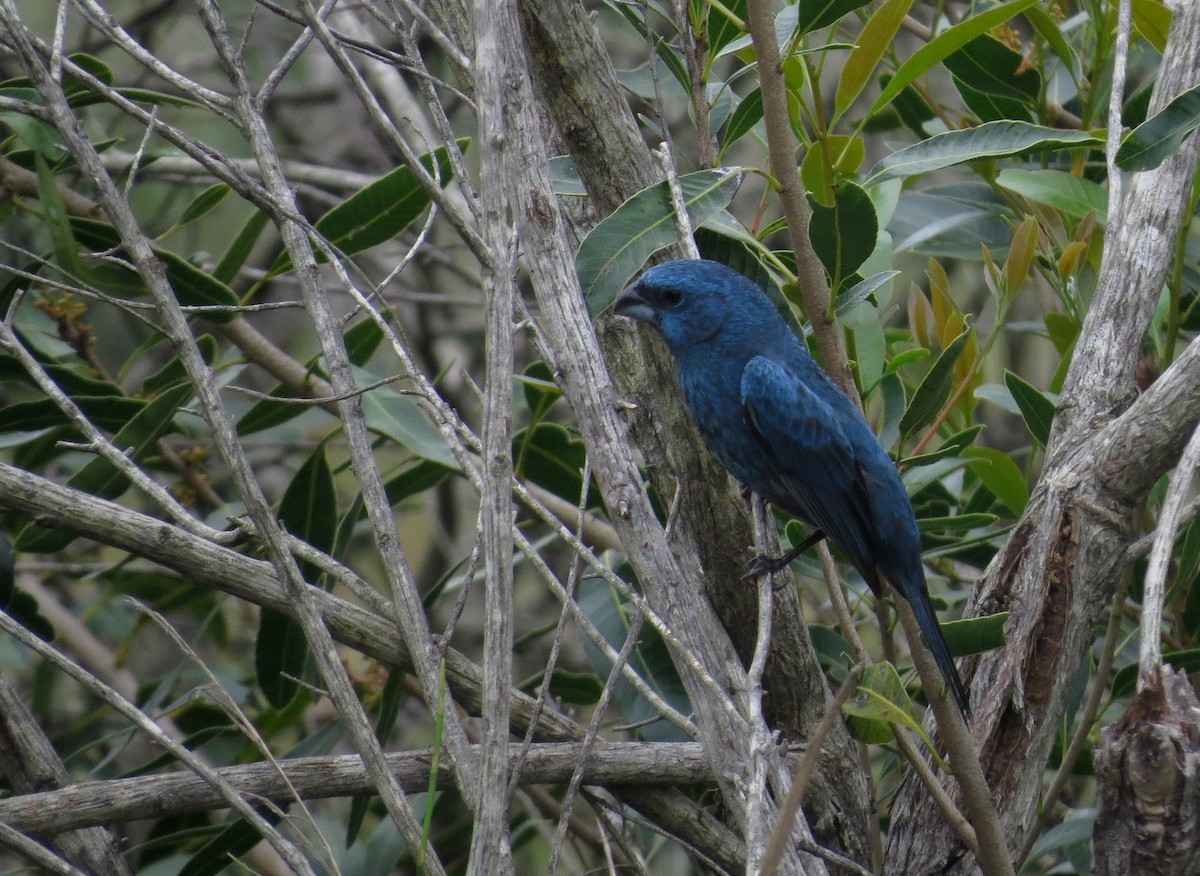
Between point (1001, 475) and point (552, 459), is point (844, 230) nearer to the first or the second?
point (1001, 475)

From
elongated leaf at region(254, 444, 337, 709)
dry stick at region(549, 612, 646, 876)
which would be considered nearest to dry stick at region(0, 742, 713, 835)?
dry stick at region(549, 612, 646, 876)

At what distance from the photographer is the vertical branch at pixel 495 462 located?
6.32 ft

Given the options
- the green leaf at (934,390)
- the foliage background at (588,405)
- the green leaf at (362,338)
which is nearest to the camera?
the foliage background at (588,405)

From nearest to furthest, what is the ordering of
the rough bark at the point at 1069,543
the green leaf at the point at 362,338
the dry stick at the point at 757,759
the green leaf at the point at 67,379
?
the dry stick at the point at 757,759
the rough bark at the point at 1069,543
the green leaf at the point at 67,379
the green leaf at the point at 362,338

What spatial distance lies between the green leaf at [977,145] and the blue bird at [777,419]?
0.53 metres

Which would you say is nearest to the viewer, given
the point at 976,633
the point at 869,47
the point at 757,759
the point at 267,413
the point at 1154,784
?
the point at 757,759

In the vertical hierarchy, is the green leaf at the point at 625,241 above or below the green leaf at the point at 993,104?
below

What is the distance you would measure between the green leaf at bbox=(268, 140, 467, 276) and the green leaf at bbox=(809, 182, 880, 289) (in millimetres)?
1294

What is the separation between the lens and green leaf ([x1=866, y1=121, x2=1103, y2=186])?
2623 mm

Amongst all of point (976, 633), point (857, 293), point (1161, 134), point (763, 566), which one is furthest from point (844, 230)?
point (976, 633)

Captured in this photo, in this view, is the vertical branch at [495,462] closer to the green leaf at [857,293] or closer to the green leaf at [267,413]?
the green leaf at [857,293]

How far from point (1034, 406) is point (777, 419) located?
659mm

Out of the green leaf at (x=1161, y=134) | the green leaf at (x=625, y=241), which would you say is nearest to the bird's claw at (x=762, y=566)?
the green leaf at (x=625, y=241)

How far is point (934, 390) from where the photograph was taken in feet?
9.64
